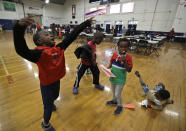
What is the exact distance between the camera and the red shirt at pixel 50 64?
3.27 feet

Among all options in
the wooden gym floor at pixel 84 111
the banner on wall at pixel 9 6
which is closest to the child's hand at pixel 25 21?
the wooden gym floor at pixel 84 111

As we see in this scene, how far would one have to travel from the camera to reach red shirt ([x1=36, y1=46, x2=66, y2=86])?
100cm

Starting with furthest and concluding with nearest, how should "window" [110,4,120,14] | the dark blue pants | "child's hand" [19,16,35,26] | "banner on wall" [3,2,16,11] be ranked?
A: "banner on wall" [3,2,16,11] → "window" [110,4,120,14] → the dark blue pants → "child's hand" [19,16,35,26]

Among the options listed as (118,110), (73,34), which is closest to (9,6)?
(73,34)

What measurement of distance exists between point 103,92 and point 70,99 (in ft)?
2.60

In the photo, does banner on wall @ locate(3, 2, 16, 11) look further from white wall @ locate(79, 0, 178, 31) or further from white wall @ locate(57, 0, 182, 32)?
white wall @ locate(79, 0, 178, 31)

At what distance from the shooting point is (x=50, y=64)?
3.40ft

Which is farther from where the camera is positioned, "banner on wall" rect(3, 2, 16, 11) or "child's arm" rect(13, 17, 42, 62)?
"banner on wall" rect(3, 2, 16, 11)

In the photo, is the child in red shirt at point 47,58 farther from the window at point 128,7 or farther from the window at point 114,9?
the window at point 114,9

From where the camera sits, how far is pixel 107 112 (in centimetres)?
183

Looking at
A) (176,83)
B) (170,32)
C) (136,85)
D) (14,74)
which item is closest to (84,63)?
(136,85)

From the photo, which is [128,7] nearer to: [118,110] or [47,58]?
[118,110]

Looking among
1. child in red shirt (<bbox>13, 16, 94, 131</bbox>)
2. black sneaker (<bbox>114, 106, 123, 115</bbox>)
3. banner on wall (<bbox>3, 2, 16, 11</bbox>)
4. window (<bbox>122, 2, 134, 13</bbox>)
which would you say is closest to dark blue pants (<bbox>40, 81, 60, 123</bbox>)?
child in red shirt (<bbox>13, 16, 94, 131</bbox>)

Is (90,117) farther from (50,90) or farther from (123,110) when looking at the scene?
(50,90)
